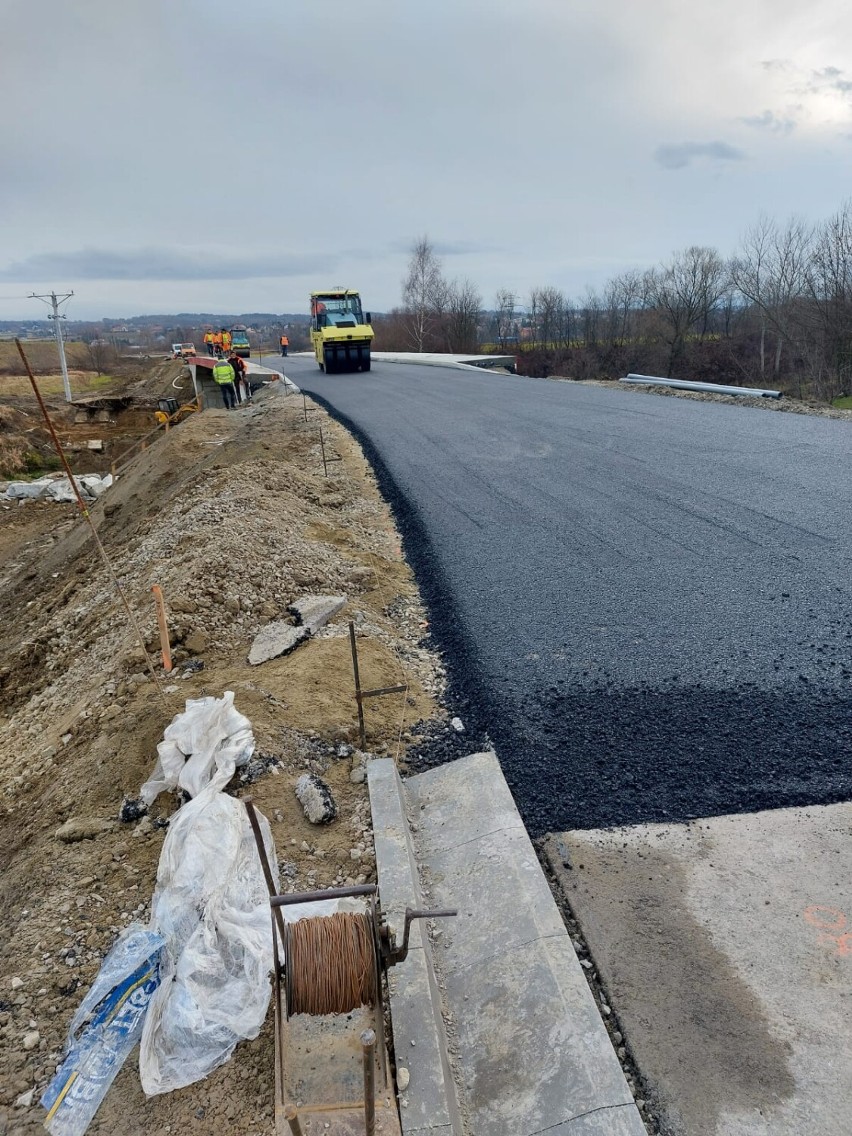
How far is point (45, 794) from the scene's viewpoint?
4277 mm

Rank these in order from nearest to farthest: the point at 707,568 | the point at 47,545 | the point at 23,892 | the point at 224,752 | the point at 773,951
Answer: the point at 773,951, the point at 23,892, the point at 224,752, the point at 707,568, the point at 47,545

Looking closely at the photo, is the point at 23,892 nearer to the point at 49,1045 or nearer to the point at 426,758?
the point at 49,1045

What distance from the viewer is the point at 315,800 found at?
367 centimetres

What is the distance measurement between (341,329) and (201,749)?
21.6 m

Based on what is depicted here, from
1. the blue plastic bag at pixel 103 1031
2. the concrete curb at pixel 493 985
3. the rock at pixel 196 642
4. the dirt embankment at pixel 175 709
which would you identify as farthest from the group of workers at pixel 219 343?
the blue plastic bag at pixel 103 1031

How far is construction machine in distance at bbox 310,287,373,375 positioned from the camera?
Result: 2331 centimetres

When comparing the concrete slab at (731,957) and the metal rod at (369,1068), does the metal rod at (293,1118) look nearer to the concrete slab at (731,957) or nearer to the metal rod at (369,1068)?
the metal rod at (369,1068)

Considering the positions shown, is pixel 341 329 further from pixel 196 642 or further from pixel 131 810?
pixel 131 810

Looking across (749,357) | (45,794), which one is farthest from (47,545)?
(749,357)

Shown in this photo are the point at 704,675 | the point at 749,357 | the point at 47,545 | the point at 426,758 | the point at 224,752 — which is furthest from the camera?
the point at 749,357

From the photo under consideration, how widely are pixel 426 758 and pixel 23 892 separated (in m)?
2.16

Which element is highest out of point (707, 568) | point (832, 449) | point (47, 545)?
point (832, 449)

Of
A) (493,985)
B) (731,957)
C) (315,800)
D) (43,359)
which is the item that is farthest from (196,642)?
(43,359)

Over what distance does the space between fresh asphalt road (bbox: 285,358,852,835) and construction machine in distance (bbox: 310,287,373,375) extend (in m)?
12.9
